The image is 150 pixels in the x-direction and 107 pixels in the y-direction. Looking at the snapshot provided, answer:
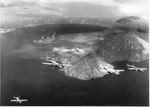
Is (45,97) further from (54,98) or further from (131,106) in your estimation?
(131,106)

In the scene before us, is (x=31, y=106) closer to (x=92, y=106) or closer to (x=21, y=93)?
(x=21, y=93)

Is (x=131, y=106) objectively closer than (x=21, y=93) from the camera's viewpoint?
Yes

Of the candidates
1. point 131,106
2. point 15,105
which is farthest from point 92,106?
point 15,105

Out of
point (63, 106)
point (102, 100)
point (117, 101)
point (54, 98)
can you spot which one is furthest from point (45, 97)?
point (117, 101)

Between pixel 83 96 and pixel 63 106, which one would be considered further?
pixel 83 96

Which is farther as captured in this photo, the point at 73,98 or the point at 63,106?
the point at 73,98

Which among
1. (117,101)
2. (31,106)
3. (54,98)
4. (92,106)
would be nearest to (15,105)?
(31,106)

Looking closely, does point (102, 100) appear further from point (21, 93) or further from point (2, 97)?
point (2, 97)
